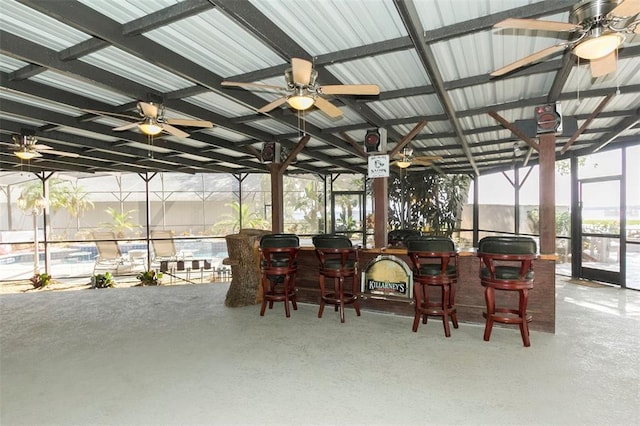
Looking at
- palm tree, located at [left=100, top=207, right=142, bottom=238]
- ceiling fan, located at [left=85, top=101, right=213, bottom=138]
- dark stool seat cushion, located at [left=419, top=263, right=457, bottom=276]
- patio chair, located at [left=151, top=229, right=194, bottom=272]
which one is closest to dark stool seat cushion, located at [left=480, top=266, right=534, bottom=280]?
dark stool seat cushion, located at [left=419, top=263, right=457, bottom=276]

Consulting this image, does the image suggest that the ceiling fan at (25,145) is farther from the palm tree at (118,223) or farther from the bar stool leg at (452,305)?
the palm tree at (118,223)

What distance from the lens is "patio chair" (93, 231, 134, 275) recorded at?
9930 mm

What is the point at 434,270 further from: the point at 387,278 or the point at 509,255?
the point at 387,278

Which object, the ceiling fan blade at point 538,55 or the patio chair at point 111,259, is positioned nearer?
the ceiling fan blade at point 538,55

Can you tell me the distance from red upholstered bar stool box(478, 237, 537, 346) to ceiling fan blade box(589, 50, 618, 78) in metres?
1.51

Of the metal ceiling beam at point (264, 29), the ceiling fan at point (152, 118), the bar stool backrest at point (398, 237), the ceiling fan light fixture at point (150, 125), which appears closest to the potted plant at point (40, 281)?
the ceiling fan at point (152, 118)

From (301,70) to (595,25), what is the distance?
6.70ft

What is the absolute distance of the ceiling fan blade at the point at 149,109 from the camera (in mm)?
3807

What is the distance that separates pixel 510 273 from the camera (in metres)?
3.44

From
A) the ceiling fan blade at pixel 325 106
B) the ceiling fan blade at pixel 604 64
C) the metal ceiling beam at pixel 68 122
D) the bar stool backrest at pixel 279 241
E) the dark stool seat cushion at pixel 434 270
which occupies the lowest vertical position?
the dark stool seat cushion at pixel 434 270

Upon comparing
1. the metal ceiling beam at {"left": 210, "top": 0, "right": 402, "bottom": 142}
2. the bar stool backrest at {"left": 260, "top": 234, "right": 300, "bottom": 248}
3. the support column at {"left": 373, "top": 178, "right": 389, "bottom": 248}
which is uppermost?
the metal ceiling beam at {"left": 210, "top": 0, "right": 402, "bottom": 142}

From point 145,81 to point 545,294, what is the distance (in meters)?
5.01

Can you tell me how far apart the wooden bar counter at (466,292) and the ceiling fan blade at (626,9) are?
2498mm

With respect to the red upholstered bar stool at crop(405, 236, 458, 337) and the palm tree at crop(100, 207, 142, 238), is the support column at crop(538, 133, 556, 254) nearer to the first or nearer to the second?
the red upholstered bar stool at crop(405, 236, 458, 337)
